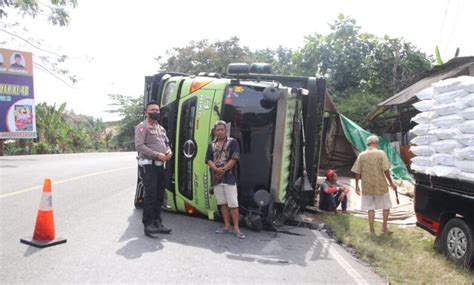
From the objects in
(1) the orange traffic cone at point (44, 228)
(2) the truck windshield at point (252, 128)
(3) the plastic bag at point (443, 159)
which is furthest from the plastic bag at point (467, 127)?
(1) the orange traffic cone at point (44, 228)

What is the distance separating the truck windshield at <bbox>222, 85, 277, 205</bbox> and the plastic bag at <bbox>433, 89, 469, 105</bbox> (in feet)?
7.19

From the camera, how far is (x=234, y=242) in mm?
6258

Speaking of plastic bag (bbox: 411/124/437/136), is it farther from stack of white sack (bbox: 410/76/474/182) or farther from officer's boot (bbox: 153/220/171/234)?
officer's boot (bbox: 153/220/171/234)

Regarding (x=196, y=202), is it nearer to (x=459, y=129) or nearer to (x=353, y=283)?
(x=353, y=283)

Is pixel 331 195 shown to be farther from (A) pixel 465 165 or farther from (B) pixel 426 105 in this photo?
(A) pixel 465 165

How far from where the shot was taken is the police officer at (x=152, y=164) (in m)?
6.36

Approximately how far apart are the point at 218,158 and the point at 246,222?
1.09m

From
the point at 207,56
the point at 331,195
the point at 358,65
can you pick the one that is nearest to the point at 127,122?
the point at 207,56

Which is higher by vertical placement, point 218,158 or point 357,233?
point 218,158

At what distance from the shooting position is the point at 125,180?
12.2 metres

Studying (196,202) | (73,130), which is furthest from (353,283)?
(73,130)

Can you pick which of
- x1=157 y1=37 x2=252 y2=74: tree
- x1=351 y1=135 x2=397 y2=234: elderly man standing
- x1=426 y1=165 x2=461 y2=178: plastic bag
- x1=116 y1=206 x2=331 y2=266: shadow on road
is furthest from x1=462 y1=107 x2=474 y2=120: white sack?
x1=157 y1=37 x2=252 y2=74: tree

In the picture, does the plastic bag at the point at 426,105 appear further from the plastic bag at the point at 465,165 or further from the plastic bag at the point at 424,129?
the plastic bag at the point at 465,165

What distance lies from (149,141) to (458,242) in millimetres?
4092
